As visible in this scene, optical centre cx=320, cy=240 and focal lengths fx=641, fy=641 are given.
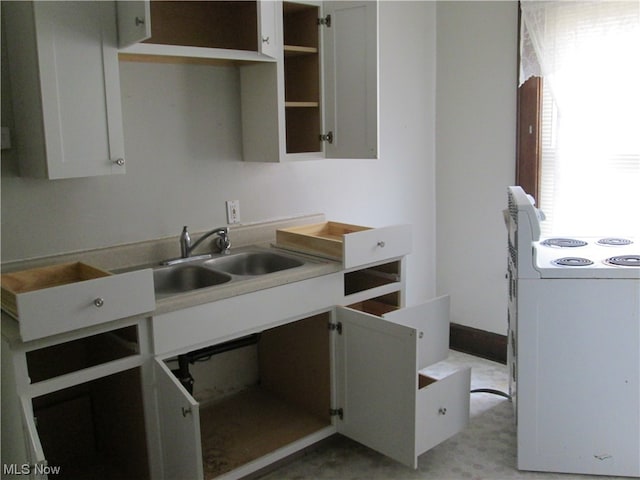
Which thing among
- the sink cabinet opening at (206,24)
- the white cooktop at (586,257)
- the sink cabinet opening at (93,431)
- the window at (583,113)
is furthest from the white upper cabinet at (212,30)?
the window at (583,113)

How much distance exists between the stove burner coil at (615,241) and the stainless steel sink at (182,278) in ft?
5.52

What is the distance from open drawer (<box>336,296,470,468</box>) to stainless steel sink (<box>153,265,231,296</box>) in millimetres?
565

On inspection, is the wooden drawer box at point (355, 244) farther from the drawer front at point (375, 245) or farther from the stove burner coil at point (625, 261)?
→ the stove burner coil at point (625, 261)

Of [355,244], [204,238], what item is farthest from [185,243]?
[355,244]

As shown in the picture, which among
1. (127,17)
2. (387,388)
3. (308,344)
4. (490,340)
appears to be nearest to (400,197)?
(490,340)

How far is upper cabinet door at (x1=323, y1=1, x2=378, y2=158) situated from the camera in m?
2.79

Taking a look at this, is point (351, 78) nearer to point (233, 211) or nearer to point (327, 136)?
point (327, 136)

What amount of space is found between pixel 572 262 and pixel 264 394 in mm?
1559

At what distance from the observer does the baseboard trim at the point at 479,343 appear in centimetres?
378

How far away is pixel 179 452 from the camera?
211 centimetres

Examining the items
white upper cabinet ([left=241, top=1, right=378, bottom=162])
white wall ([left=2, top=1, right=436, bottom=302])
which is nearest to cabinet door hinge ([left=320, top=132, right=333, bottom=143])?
white upper cabinet ([left=241, top=1, right=378, bottom=162])

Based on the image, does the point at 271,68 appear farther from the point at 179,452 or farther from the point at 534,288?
the point at 179,452

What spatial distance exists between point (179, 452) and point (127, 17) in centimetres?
145

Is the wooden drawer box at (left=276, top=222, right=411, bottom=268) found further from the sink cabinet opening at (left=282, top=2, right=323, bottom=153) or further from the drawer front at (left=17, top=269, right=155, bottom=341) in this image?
the drawer front at (left=17, top=269, right=155, bottom=341)
